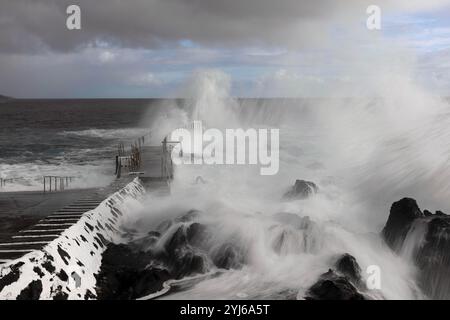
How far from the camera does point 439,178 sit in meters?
18.2

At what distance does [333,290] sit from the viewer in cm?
869

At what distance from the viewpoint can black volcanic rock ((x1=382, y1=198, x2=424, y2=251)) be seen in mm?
11852

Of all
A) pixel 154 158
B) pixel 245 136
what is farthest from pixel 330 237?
pixel 245 136

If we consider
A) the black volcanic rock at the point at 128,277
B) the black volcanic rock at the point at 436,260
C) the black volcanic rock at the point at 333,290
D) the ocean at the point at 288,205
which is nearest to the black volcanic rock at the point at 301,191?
the ocean at the point at 288,205

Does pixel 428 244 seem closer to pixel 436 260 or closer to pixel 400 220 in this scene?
pixel 436 260

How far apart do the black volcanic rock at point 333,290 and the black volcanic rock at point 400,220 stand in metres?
3.48

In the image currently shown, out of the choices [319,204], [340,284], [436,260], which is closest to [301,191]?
[319,204]

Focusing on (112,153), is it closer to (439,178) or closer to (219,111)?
(219,111)

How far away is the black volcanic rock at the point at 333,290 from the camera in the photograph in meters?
8.55

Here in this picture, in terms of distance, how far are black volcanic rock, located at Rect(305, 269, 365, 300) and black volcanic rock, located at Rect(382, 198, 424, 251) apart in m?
3.48

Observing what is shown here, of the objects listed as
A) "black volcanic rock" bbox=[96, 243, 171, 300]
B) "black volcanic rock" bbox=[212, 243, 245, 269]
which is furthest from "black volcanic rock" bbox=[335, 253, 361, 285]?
"black volcanic rock" bbox=[96, 243, 171, 300]

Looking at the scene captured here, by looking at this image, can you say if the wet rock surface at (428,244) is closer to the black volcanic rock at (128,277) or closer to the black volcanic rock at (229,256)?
the black volcanic rock at (229,256)

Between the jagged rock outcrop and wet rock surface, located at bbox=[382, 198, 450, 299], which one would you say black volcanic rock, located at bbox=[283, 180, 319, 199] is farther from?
the jagged rock outcrop
